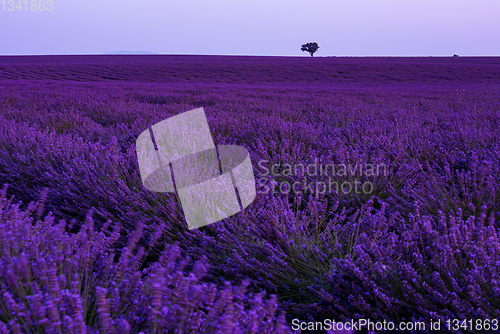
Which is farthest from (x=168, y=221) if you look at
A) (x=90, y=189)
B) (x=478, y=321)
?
(x=478, y=321)

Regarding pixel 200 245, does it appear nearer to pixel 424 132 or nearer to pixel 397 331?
pixel 397 331

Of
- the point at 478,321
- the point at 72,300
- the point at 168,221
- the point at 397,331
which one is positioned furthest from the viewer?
the point at 168,221

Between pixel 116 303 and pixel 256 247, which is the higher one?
pixel 116 303

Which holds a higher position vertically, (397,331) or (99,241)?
(99,241)

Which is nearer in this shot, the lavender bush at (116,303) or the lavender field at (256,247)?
the lavender bush at (116,303)

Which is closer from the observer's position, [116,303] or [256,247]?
[116,303]

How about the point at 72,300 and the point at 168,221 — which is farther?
the point at 168,221

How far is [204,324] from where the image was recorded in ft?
2.75

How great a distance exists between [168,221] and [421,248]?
1.09 meters

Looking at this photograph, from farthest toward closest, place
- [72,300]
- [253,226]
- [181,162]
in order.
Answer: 1. [181,162]
2. [253,226]
3. [72,300]

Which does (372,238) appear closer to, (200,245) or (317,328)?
(317,328)

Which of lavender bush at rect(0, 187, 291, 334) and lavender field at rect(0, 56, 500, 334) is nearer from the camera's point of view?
lavender bush at rect(0, 187, 291, 334)

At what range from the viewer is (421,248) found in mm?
1350

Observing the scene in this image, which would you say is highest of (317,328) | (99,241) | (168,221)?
(99,241)
